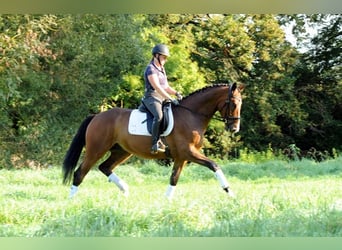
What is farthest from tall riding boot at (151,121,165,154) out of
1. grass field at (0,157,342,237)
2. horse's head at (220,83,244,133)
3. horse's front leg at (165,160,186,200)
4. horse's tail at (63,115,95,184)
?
horse's tail at (63,115,95,184)

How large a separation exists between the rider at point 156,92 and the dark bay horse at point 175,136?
12 centimetres

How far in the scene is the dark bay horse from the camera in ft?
17.7

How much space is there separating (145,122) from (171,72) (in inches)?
143

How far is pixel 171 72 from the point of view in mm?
9086

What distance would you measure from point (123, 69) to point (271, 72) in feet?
8.07

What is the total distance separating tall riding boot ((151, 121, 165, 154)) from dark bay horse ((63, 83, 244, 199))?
0.07 m

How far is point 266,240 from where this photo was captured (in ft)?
14.1

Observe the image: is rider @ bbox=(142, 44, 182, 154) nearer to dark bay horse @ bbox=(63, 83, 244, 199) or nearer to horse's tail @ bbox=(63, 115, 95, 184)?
dark bay horse @ bbox=(63, 83, 244, 199)

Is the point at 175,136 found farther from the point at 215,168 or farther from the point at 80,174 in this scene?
the point at 80,174

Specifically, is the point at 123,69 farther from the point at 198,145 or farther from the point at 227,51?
the point at 198,145

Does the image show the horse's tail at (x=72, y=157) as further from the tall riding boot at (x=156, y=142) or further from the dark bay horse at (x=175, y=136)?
the tall riding boot at (x=156, y=142)

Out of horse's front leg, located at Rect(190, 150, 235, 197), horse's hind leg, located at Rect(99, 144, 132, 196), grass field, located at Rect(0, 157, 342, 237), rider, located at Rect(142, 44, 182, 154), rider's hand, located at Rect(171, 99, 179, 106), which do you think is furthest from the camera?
horse's hind leg, located at Rect(99, 144, 132, 196)

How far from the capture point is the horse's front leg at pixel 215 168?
5.16 m

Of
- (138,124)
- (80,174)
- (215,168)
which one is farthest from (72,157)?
(215,168)
